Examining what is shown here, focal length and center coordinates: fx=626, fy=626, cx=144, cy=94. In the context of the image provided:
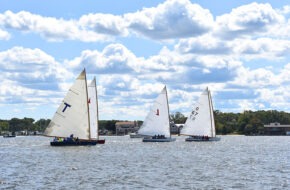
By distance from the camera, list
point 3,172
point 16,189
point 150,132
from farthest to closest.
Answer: point 150,132 < point 3,172 < point 16,189

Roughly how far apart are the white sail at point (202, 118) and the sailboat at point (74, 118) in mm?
37607

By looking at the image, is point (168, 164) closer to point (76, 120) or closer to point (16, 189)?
point (16, 189)

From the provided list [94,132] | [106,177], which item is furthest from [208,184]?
[94,132]

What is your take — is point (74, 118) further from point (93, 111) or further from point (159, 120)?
point (159, 120)

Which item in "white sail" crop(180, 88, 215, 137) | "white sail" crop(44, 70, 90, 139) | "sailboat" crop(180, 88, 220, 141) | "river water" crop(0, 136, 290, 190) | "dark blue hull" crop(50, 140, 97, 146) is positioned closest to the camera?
"river water" crop(0, 136, 290, 190)

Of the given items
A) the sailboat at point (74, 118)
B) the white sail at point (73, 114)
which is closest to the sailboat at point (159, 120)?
the sailboat at point (74, 118)

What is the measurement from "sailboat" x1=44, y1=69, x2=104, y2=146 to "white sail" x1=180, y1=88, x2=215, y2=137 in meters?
37.6

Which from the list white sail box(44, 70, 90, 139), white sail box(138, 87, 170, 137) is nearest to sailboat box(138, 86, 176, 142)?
white sail box(138, 87, 170, 137)

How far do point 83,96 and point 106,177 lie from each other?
47454 mm

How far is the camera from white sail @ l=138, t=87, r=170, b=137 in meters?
128

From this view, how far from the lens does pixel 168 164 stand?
66625 millimetres

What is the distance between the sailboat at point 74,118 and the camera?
98250mm

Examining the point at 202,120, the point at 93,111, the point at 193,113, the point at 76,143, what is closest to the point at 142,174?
the point at 76,143

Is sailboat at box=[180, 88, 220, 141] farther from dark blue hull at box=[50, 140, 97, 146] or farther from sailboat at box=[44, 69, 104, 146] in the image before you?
sailboat at box=[44, 69, 104, 146]
